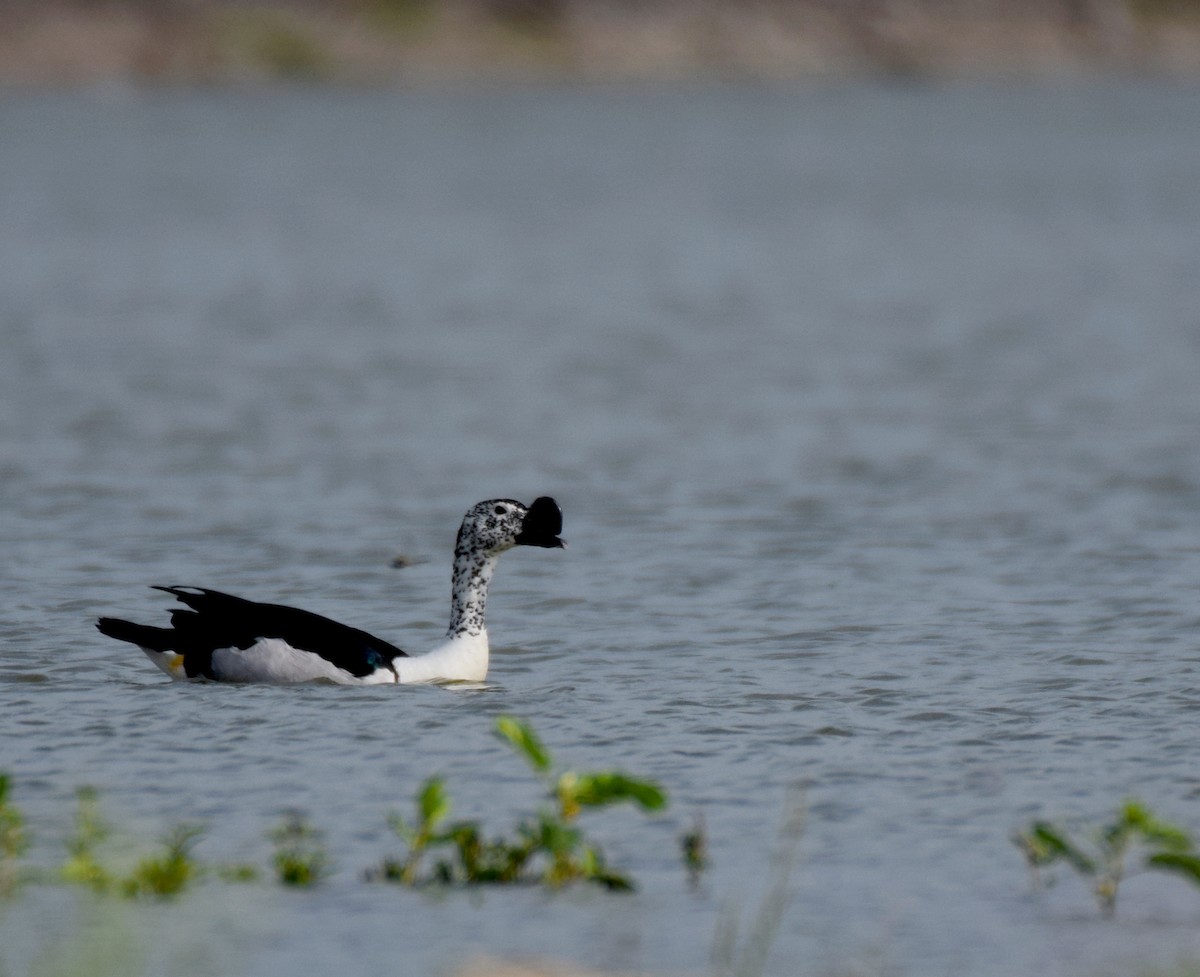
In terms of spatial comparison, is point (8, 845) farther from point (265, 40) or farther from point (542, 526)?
point (265, 40)

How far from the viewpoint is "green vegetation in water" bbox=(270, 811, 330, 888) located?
8.29 meters

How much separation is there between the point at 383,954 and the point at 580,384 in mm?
17706

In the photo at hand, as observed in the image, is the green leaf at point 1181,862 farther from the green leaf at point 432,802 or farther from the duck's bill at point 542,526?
the duck's bill at point 542,526

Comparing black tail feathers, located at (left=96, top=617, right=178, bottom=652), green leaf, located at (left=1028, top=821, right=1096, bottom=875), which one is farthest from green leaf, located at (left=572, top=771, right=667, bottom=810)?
black tail feathers, located at (left=96, top=617, right=178, bottom=652)

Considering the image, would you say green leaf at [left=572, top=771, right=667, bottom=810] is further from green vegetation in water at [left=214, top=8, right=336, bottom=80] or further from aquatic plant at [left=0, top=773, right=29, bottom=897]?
green vegetation in water at [left=214, top=8, right=336, bottom=80]

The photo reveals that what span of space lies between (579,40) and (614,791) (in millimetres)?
102954

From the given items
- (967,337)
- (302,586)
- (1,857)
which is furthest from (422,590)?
(967,337)

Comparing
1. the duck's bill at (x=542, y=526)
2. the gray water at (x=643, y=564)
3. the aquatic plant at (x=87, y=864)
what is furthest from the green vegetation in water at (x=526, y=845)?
the duck's bill at (x=542, y=526)

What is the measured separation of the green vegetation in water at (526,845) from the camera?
25.7 ft

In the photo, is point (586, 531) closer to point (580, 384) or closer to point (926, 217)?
point (580, 384)

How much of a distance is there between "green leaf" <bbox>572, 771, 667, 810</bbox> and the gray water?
1.36ft

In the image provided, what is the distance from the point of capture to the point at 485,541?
12180 mm

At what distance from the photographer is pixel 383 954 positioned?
7.64 metres

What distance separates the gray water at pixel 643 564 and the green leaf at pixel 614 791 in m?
0.41
